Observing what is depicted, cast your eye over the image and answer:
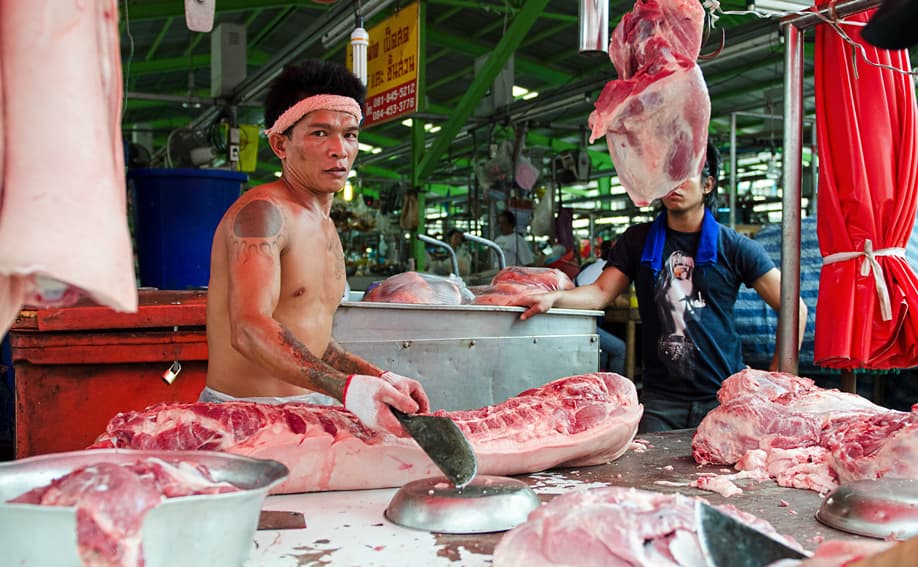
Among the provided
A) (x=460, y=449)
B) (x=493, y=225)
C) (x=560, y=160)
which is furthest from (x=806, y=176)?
(x=460, y=449)

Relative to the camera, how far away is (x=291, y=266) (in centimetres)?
306

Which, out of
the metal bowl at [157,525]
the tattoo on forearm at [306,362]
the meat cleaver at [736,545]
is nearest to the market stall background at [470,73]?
the tattoo on forearm at [306,362]

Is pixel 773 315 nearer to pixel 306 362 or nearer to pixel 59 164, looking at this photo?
pixel 306 362

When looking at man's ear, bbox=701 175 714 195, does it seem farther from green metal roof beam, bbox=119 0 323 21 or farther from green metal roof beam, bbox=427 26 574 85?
green metal roof beam, bbox=427 26 574 85

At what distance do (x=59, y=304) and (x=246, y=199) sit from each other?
1921 millimetres

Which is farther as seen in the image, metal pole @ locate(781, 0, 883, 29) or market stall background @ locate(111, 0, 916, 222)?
market stall background @ locate(111, 0, 916, 222)

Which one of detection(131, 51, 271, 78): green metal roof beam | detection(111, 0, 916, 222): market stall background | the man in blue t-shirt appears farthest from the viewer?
detection(131, 51, 271, 78): green metal roof beam

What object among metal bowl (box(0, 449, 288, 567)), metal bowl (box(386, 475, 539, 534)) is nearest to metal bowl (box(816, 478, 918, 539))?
metal bowl (box(386, 475, 539, 534))

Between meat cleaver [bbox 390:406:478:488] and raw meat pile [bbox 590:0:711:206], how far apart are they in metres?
1.02

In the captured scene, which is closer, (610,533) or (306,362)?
(610,533)

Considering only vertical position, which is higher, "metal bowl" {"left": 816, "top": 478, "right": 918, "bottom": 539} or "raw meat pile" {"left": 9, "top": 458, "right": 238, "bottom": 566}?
"raw meat pile" {"left": 9, "top": 458, "right": 238, "bottom": 566}

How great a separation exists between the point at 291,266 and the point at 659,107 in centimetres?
149

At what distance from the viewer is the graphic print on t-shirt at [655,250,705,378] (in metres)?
4.26

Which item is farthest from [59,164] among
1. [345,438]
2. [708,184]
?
[708,184]
